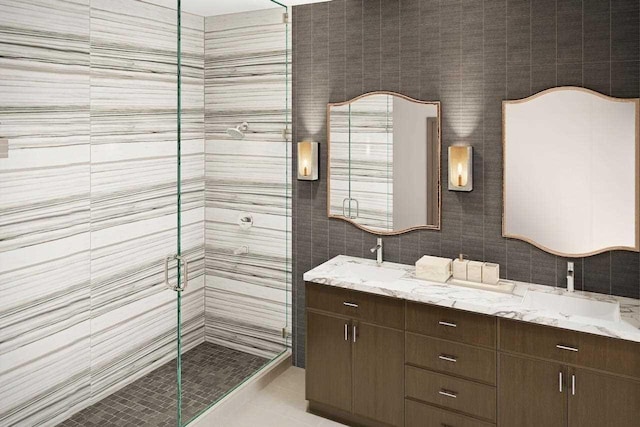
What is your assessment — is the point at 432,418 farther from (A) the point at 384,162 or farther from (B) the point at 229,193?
(B) the point at 229,193

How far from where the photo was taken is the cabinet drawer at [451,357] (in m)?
2.58

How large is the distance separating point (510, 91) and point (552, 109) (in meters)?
0.25

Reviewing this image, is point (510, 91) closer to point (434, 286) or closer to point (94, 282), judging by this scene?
point (434, 286)

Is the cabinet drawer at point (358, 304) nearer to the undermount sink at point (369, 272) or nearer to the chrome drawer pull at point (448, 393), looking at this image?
the undermount sink at point (369, 272)

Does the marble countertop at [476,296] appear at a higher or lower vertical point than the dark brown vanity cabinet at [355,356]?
higher

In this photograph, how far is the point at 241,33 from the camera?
296 centimetres

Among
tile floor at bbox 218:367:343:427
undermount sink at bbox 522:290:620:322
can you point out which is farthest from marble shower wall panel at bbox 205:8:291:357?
undermount sink at bbox 522:290:620:322

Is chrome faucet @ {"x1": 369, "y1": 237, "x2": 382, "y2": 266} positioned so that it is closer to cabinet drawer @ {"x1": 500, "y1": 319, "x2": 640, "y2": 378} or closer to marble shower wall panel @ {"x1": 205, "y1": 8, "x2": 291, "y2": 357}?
marble shower wall panel @ {"x1": 205, "y1": 8, "x2": 291, "y2": 357}

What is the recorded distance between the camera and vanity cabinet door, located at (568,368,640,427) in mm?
2264

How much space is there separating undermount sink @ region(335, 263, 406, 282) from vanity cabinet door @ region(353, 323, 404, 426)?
301 millimetres

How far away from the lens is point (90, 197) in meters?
2.85

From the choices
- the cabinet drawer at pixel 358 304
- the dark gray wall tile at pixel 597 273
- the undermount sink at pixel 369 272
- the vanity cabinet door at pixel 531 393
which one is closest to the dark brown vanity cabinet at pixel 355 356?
the cabinet drawer at pixel 358 304

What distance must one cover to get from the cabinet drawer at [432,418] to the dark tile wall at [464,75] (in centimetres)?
87

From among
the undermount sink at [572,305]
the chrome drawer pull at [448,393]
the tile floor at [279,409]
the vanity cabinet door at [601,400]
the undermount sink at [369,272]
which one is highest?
the undermount sink at [369,272]
